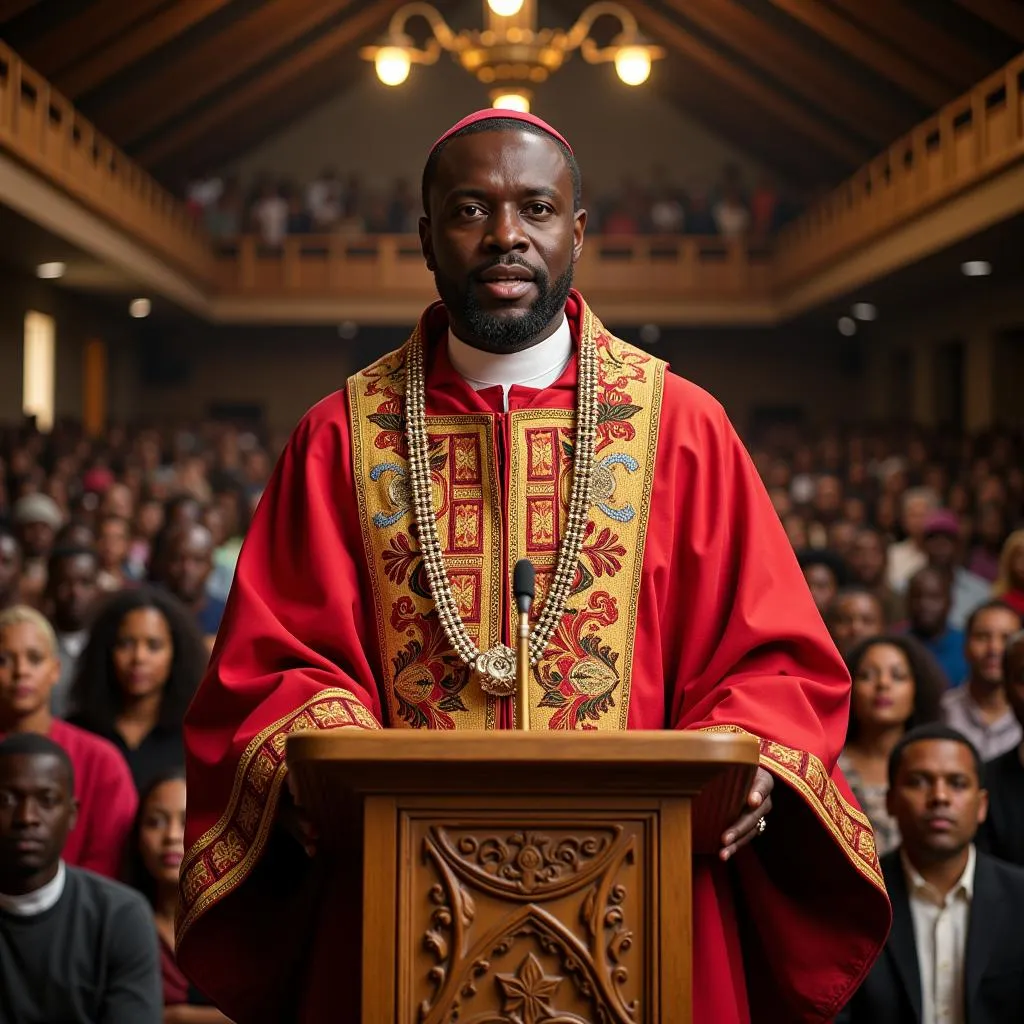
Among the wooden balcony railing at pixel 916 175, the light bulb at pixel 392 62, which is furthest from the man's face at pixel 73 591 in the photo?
the light bulb at pixel 392 62

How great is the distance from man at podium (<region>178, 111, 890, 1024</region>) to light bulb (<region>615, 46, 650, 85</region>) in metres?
13.1

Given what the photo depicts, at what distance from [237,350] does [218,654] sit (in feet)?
81.7

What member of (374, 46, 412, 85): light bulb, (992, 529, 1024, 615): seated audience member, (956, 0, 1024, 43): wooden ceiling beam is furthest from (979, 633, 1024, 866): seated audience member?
(374, 46, 412, 85): light bulb

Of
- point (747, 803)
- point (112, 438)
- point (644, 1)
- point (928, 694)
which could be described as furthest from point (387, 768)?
point (644, 1)

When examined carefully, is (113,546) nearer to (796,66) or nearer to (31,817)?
(31,817)

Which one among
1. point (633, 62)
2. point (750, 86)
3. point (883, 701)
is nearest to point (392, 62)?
point (633, 62)

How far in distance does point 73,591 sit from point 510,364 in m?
4.50

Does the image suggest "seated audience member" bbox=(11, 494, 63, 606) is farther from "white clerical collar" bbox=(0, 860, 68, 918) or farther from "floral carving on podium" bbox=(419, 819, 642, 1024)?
"floral carving on podium" bbox=(419, 819, 642, 1024)

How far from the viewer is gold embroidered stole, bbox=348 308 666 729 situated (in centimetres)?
298

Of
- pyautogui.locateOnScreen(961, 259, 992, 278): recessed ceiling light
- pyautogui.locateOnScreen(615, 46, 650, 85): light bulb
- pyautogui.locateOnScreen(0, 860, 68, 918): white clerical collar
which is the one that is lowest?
pyautogui.locateOnScreen(0, 860, 68, 918): white clerical collar

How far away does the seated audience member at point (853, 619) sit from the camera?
23.5 feet

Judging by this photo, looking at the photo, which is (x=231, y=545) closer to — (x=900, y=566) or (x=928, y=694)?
(x=900, y=566)

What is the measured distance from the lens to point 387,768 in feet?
7.45

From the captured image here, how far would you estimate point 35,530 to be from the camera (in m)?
9.34
